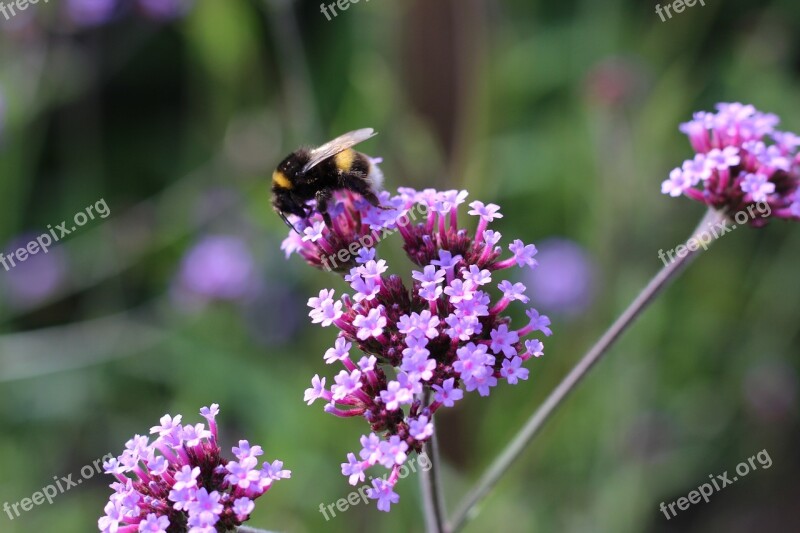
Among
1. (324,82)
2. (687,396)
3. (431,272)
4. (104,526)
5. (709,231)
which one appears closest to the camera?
(104,526)

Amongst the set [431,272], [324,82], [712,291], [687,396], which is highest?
[324,82]

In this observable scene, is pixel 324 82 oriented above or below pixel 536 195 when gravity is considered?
above

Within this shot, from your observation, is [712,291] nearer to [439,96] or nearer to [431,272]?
[439,96]

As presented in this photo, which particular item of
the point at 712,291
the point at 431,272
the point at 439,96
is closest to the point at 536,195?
the point at 439,96

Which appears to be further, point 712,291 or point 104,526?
point 712,291

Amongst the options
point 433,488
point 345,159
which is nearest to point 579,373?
point 433,488

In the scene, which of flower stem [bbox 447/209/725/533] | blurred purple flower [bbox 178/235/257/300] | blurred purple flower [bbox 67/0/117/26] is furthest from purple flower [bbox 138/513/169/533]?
blurred purple flower [bbox 67/0/117/26]

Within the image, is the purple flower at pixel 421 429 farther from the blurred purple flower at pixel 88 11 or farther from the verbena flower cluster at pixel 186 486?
the blurred purple flower at pixel 88 11
